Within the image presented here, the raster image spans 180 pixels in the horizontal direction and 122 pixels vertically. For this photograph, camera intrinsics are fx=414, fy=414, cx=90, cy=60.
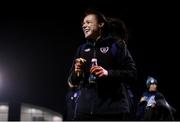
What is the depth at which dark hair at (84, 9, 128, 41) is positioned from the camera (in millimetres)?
2645

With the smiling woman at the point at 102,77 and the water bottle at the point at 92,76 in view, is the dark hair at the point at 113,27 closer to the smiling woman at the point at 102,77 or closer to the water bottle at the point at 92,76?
the smiling woman at the point at 102,77

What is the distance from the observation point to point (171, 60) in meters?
7.87

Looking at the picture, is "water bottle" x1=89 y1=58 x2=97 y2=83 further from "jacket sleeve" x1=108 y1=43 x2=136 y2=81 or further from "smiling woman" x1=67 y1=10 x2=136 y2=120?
"jacket sleeve" x1=108 y1=43 x2=136 y2=81

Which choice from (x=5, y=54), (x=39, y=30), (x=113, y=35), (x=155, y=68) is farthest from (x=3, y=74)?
(x=113, y=35)

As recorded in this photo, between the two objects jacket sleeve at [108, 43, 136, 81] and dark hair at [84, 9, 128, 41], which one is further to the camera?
dark hair at [84, 9, 128, 41]

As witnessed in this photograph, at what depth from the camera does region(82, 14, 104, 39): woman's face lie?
2625mm

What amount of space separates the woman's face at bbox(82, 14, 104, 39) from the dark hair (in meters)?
0.03

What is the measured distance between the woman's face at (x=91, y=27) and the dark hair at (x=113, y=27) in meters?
0.03

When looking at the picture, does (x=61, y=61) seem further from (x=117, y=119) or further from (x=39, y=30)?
(x=117, y=119)

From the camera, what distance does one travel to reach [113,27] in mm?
2664

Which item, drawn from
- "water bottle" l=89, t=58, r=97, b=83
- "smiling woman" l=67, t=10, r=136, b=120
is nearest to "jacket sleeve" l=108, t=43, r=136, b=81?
"smiling woman" l=67, t=10, r=136, b=120

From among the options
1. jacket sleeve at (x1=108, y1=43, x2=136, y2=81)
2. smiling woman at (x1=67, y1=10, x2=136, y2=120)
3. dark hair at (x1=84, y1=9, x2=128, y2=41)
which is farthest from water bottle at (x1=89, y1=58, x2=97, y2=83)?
dark hair at (x1=84, y1=9, x2=128, y2=41)

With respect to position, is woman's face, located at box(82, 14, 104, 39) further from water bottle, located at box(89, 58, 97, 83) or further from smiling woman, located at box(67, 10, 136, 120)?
water bottle, located at box(89, 58, 97, 83)

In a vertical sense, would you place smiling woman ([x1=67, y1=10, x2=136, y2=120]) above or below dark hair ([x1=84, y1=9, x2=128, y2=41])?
below
